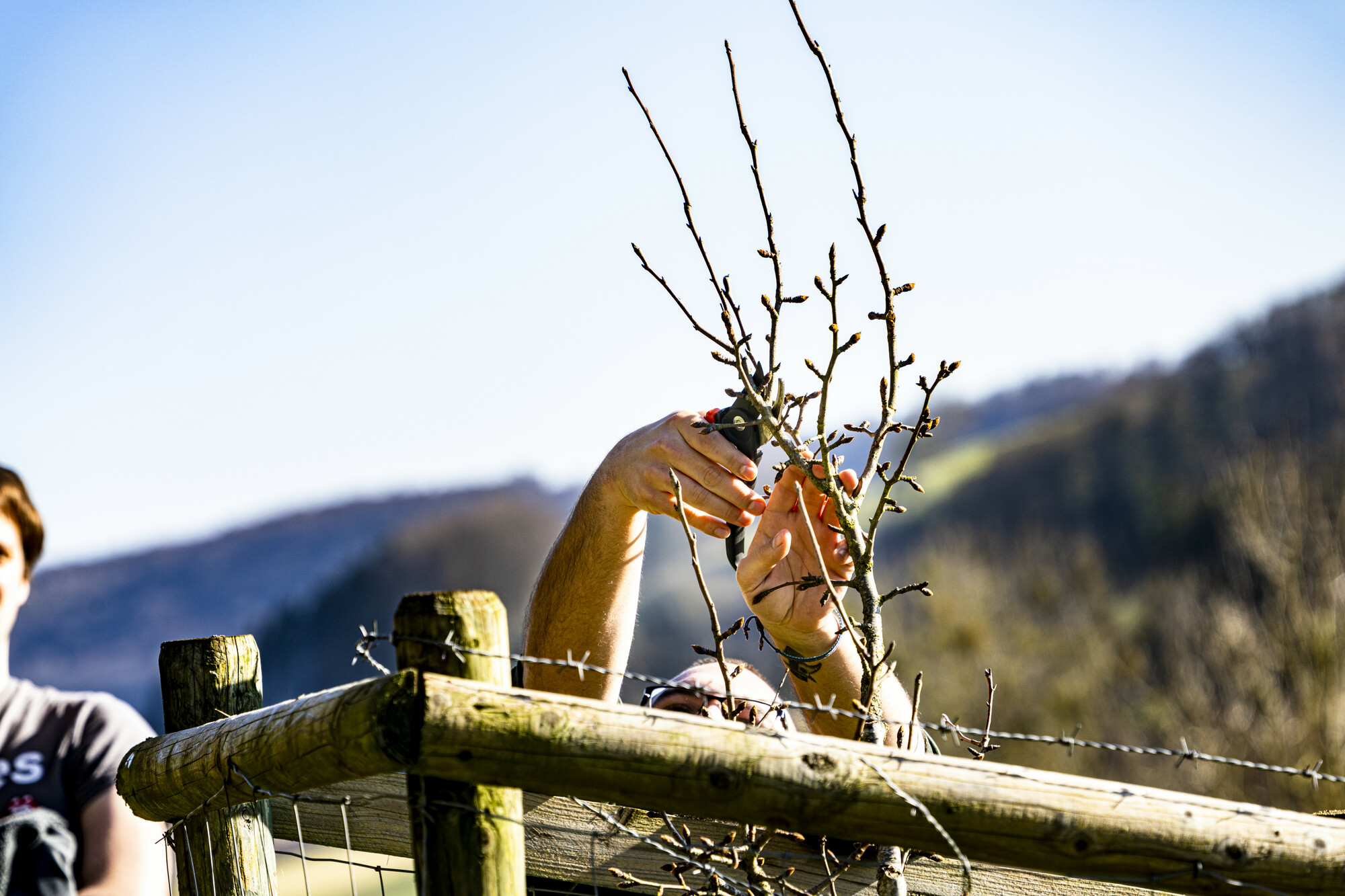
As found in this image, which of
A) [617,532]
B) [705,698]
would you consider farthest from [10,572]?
[705,698]

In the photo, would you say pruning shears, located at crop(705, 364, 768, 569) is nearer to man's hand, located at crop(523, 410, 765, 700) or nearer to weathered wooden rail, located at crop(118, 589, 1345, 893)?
man's hand, located at crop(523, 410, 765, 700)

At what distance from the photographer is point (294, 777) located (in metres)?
1.60

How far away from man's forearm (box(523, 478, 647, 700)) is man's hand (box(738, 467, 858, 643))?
1.14 feet

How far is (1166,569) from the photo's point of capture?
32.6m

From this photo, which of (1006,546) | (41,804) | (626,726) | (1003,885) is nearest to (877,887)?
(1003,885)

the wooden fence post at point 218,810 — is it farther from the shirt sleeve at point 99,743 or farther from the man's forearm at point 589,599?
the shirt sleeve at point 99,743

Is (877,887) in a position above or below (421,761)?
below

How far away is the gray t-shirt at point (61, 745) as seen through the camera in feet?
9.01

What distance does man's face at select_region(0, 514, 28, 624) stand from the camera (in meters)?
3.01

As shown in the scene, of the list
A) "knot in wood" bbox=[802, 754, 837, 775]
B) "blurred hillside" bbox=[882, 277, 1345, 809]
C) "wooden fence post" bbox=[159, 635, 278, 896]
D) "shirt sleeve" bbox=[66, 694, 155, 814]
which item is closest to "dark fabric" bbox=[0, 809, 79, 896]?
"shirt sleeve" bbox=[66, 694, 155, 814]

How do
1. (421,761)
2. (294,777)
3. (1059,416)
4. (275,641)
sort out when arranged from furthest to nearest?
(1059,416)
(275,641)
(294,777)
(421,761)

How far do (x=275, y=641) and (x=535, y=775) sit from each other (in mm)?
41679

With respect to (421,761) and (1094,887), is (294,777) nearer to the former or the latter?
(421,761)

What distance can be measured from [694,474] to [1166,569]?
114 feet
